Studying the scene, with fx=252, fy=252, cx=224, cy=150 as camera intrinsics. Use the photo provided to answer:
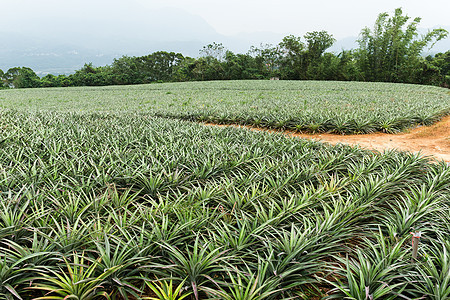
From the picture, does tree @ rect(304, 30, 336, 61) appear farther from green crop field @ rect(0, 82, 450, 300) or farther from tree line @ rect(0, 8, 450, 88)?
green crop field @ rect(0, 82, 450, 300)

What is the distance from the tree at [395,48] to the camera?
28484mm

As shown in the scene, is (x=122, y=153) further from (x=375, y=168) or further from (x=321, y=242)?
(x=375, y=168)

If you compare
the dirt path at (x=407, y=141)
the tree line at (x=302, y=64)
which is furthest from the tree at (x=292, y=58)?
the dirt path at (x=407, y=141)

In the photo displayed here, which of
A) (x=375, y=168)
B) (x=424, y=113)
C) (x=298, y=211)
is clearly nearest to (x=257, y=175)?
(x=298, y=211)

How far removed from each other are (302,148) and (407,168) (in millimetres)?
1383

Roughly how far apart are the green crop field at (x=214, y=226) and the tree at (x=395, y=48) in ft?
108

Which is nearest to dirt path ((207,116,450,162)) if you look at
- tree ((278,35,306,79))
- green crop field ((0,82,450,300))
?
green crop field ((0,82,450,300))

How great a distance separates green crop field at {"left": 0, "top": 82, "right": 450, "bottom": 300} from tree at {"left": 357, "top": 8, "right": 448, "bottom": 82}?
32.9m

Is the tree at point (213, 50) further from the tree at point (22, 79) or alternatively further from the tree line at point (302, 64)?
the tree at point (22, 79)

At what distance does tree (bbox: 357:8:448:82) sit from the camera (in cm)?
2848

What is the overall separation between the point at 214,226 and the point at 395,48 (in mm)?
35601

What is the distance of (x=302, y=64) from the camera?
40.8 m

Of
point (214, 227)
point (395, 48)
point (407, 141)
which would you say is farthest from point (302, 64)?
point (214, 227)

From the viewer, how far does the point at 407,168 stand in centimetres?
321
